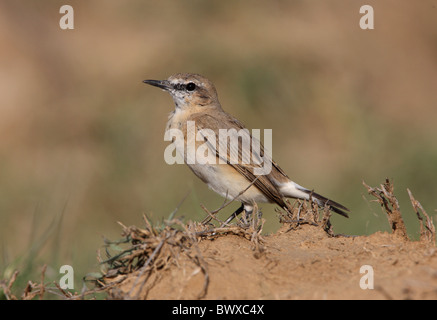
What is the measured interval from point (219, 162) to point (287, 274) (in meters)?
2.82

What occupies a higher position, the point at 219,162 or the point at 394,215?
the point at 219,162

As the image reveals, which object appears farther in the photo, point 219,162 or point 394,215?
point 219,162

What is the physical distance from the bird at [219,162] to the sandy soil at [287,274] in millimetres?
1784

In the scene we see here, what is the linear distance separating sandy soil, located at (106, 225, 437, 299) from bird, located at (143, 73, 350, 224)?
5.85 ft

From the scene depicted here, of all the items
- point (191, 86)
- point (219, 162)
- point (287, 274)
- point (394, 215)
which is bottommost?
point (287, 274)

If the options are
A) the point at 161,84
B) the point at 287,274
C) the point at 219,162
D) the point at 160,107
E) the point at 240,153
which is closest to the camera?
the point at 287,274

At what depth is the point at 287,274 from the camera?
175 inches

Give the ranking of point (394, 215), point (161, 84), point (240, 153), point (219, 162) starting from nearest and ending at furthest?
point (394, 215), point (219, 162), point (240, 153), point (161, 84)

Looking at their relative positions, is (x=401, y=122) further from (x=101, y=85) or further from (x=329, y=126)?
(x=101, y=85)

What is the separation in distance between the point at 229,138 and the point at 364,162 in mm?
6828

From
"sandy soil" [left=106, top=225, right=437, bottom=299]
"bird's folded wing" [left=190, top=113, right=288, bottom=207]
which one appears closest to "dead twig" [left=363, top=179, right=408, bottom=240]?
"sandy soil" [left=106, top=225, right=437, bottom=299]

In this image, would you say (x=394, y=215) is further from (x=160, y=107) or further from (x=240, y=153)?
(x=160, y=107)

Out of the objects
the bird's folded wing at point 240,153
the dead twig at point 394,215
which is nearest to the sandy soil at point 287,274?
the dead twig at point 394,215

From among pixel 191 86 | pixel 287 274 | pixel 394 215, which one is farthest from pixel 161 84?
pixel 287 274
